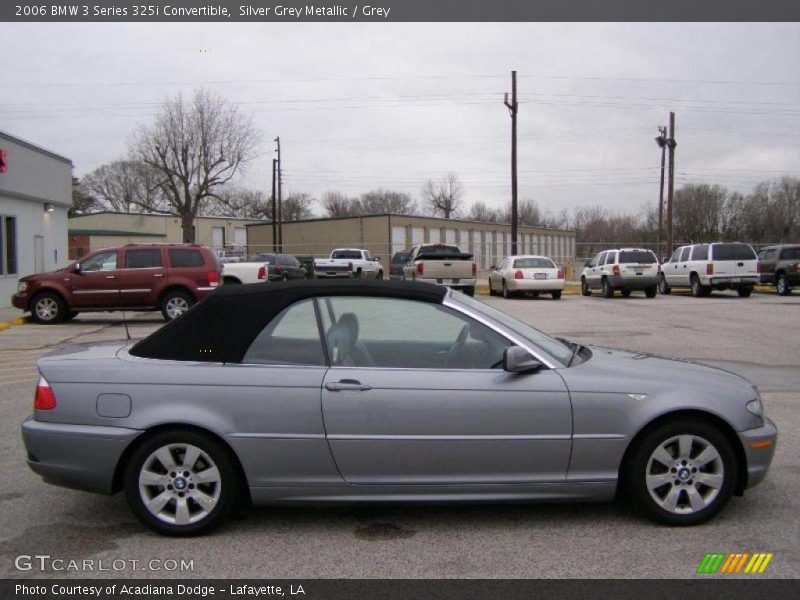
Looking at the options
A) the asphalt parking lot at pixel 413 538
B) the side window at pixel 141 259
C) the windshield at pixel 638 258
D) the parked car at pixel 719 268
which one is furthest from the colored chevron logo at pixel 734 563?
the parked car at pixel 719 268

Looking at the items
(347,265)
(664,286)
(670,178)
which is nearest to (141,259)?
(347,265)

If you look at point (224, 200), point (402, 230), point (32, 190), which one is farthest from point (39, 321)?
point (224, 200)

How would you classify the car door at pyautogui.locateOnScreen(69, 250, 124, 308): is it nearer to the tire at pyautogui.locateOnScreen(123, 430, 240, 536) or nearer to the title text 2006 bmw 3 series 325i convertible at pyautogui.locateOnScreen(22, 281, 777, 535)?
the title text 2006 bmw 3 series 325i convertible at pyautogui.locateOnScreen(22, 281, 777, 535)

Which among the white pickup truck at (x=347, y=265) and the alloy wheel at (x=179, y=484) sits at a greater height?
the white pickup truck at (x=347, y=265)

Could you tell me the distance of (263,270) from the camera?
20.4 m

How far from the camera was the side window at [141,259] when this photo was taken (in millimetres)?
17250

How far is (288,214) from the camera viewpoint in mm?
95812

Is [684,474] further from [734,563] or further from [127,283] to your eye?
[127,283]

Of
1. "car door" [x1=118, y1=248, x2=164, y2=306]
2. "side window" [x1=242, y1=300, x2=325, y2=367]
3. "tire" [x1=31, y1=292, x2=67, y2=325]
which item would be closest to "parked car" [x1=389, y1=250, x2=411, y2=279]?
"car door" [x1=118, y1=248, x2=164, y2=306]

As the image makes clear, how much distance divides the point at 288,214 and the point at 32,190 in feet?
239

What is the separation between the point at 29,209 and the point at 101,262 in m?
8.34

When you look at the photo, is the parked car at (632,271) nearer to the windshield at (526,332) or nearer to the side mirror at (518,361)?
the windshield at (526,332)

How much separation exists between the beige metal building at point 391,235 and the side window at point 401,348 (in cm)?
4268

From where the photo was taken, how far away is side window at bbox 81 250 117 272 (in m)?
17.2
